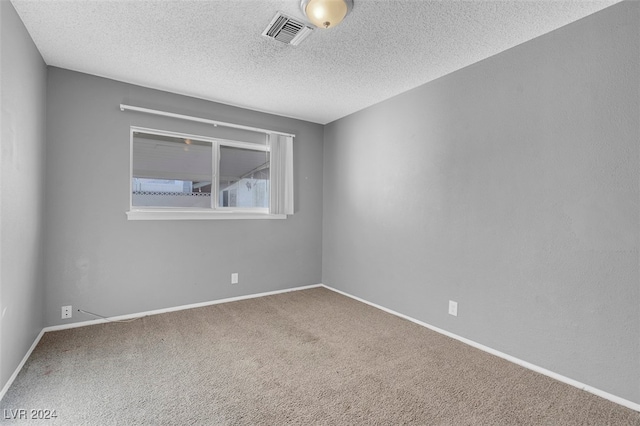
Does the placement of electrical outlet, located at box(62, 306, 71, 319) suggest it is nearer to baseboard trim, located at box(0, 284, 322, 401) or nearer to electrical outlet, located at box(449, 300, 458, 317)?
baseboard trim, located at box(0, 284, 322, 401)

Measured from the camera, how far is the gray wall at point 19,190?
183 centimetres

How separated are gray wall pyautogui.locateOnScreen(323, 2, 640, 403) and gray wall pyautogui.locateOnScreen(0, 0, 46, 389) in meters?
3.09

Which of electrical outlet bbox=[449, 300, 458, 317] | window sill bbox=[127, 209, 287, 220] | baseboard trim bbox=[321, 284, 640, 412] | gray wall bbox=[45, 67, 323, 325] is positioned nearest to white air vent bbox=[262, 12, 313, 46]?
gray wall bbox=[45, 67, 323, 325]

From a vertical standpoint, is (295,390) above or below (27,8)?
below

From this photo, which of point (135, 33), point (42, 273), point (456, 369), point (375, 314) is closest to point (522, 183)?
point (456, 369)


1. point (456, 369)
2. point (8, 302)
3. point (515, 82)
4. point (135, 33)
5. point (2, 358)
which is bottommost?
point (456, 369)

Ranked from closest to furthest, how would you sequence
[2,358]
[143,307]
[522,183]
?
[2,358], [522,183], [143,307]

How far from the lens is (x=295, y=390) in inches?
76.8

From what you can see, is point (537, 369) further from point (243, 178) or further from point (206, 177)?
point (206, 177)

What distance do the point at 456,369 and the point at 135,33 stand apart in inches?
131

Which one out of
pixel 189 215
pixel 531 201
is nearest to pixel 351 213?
pixel 189 215

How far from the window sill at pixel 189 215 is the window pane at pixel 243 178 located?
0.16 metres

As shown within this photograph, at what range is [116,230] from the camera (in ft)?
10.1

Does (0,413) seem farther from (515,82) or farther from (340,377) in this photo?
(515,82)
